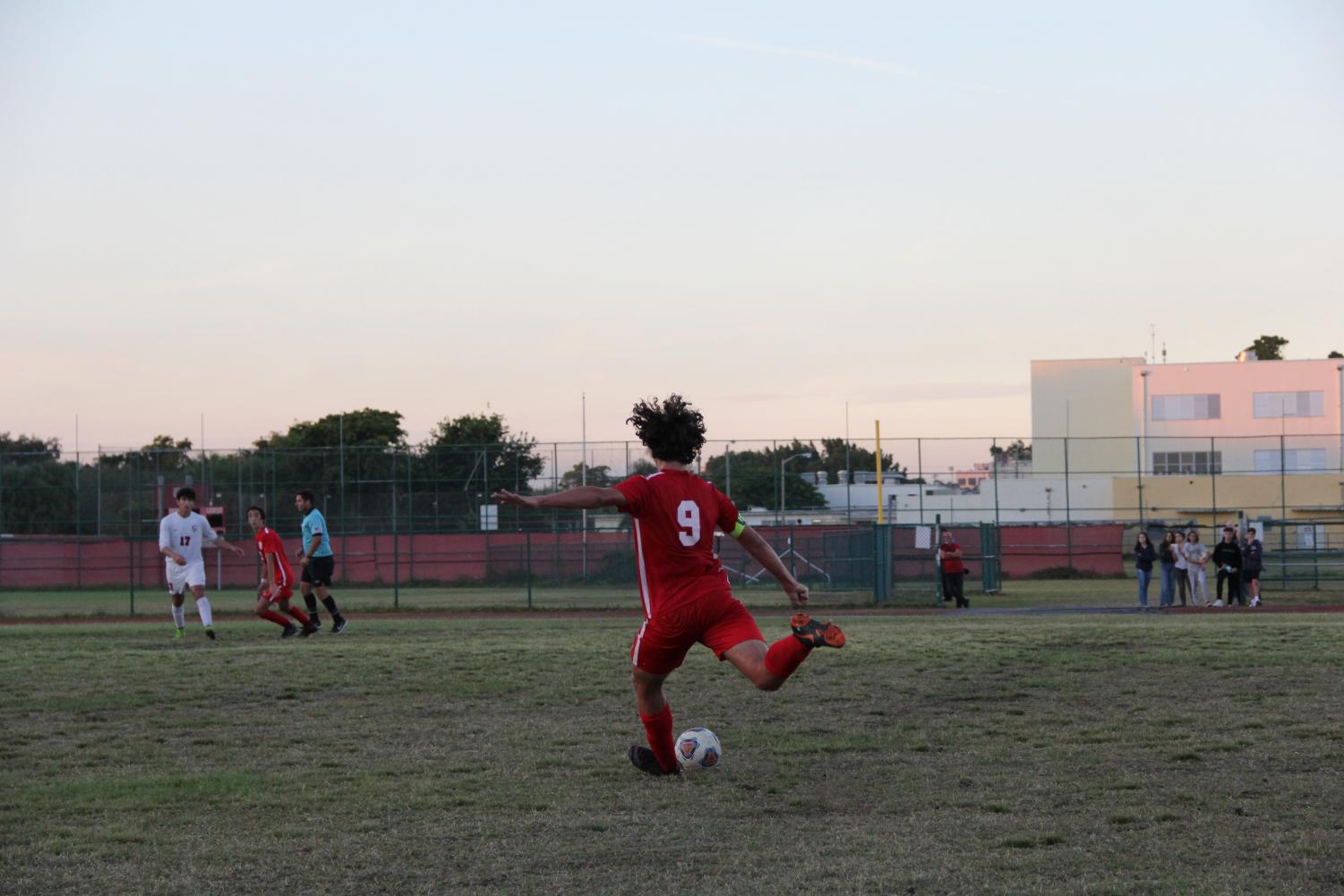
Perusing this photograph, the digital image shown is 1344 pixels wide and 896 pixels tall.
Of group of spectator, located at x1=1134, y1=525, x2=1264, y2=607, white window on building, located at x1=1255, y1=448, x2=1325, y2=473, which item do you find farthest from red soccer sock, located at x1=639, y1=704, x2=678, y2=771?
white window on building, located at x1=1255, y1=448, x2=1325, y2=473

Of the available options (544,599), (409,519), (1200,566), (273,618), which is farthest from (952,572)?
(409,519)

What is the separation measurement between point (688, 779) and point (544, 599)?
23.8 m

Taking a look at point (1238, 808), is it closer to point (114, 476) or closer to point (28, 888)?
point (28, 888)

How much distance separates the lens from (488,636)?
62.6ft

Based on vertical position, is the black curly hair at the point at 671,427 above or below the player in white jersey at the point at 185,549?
above

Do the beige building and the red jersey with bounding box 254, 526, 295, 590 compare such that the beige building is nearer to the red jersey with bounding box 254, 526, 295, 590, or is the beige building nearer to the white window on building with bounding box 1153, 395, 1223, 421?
the white window on building with bounding box 1153, 395, 1223, 421

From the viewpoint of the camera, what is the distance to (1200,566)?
28016mm

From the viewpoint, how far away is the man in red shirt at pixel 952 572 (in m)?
27.4

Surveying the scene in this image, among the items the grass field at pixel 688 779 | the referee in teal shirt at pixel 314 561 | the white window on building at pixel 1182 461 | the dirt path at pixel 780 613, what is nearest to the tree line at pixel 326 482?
the dirt path at pixel 780 613

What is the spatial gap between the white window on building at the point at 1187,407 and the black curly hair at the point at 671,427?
69.8 meters

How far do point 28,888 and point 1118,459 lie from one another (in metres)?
61.5

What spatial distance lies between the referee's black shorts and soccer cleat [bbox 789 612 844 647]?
12.9m

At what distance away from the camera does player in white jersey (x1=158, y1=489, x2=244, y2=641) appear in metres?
17.9

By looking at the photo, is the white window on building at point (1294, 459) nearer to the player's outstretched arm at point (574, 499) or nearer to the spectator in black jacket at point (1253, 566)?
the spectator in black jacket at point (1253, 566)
